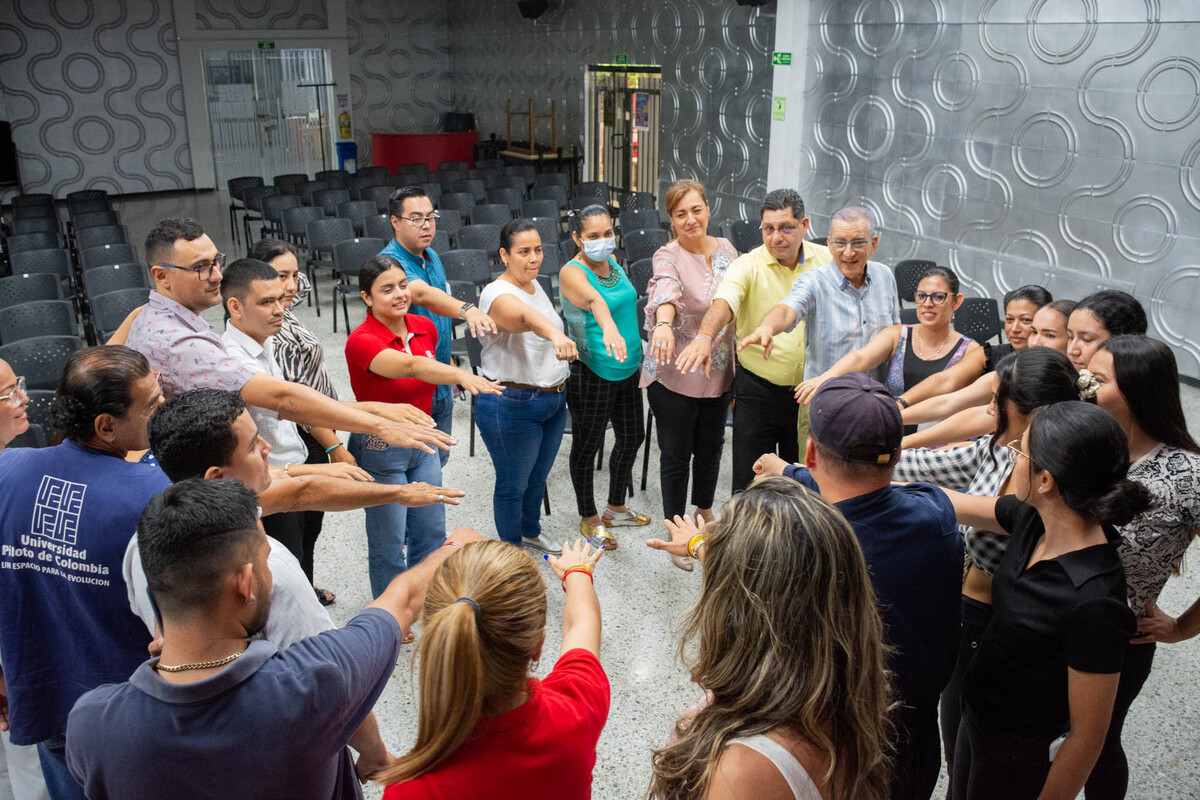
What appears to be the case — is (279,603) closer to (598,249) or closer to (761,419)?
(598,249)

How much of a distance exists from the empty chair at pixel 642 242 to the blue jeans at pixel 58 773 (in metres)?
6.63

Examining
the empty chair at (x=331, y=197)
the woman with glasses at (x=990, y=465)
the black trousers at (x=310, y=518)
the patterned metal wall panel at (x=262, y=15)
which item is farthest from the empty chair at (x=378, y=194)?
the woman with glasses at (x=990, y=465)

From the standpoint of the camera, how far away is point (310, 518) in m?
3.45

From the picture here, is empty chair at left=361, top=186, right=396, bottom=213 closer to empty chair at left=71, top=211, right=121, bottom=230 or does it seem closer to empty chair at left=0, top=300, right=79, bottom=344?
empty chair at left=71, top=211, right=121, bottom=230

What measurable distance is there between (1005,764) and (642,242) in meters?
6.97

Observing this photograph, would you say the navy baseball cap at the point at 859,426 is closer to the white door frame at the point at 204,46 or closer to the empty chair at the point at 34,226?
the empty chair at the point at 34,226

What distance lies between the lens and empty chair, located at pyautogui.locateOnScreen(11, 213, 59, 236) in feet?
28.5

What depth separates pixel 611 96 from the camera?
14000mm

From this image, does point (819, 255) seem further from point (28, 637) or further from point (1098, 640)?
point (28, 637)

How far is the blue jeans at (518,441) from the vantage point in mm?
3676

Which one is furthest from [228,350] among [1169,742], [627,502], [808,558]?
[1169,742]

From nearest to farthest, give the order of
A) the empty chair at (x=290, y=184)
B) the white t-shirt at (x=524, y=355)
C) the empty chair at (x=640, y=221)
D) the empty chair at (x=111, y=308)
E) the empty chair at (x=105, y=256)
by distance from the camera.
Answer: the white t-shirt at (x=524, y=355) → the empty chair at (x=111, y=308) → the empty chair at (x=105, y=256) → the empty chair at (x=640, y=221) → the empty chair at (x=290, y=184)

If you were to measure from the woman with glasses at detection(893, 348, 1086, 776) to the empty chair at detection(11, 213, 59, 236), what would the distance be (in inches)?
350

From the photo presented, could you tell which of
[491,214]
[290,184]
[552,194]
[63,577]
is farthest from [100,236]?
[63,577]
